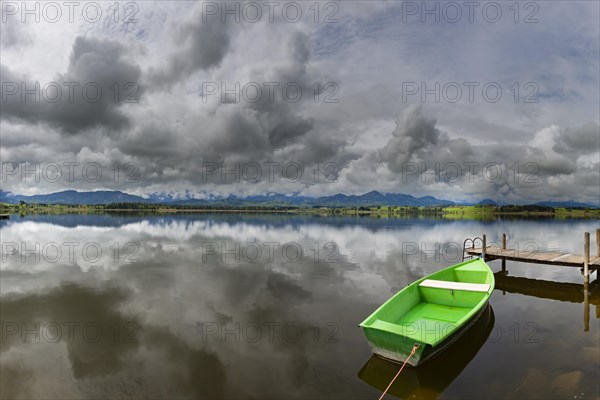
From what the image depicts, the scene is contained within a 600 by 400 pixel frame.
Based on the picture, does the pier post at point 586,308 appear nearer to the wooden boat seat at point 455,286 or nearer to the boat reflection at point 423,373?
the wooden boat seat at point 455,286

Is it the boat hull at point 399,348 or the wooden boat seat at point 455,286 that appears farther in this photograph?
the wooden boat seat at point 455,286

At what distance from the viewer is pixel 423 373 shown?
34.8 feet

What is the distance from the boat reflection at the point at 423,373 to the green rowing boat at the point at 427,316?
364 millimetres

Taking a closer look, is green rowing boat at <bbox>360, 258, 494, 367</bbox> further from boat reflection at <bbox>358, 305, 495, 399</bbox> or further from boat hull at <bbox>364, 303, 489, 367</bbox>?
boat reflection at <bbox>358, 305, 495, 399</bbox>

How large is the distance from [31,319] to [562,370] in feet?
66.5

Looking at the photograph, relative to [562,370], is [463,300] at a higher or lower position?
higher

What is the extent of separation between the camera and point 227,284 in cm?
2252

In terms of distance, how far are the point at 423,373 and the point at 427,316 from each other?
3547 millimetres

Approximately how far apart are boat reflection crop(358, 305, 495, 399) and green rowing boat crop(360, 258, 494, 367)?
36 centimetres

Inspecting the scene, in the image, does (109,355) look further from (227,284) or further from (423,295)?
(423,295)

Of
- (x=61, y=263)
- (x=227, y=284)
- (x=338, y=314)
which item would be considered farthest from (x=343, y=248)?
(x=61, y=263)

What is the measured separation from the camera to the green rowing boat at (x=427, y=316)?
406 inches

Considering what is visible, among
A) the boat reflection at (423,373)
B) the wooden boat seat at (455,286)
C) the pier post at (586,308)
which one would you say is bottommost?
the pier post at (586,308)

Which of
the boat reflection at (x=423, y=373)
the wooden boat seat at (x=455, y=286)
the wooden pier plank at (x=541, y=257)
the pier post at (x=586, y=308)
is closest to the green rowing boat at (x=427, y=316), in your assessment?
the wooden boat seat at (x=455, y=286)
